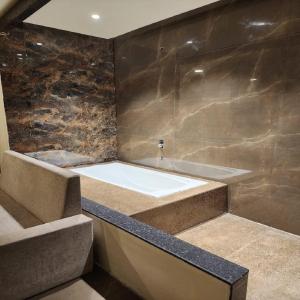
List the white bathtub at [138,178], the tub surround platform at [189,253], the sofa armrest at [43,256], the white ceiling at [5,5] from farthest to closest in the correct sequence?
the white bathtub at [138,178] < the white ceiling at [5,5] < the sofa armrest at [43,256] < the tub surround platform at [189,253]

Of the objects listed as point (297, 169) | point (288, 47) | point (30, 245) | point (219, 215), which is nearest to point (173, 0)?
point (288, 47)

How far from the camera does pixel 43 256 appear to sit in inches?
57.8

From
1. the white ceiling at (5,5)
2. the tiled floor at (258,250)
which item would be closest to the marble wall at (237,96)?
the tiled floor at (258,250)

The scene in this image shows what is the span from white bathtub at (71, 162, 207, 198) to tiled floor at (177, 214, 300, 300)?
526 mm

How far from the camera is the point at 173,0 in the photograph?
9.07ft

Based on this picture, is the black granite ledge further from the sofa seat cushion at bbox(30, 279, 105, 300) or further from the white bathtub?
the white bathtub

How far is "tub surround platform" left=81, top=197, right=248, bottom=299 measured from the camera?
3.71ft

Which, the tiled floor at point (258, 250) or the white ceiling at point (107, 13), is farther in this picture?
the white ceiling at point (107, 13)

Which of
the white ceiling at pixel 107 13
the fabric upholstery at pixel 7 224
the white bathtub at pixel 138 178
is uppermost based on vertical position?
the white ceiling at pixel 107 13

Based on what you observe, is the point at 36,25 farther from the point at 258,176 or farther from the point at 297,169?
the point at 297,169

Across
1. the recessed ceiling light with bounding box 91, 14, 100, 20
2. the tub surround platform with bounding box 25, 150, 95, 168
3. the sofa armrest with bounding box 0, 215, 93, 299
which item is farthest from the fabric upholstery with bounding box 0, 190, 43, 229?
the recessed ceiling light with bounding box 91, 14, 100, 20

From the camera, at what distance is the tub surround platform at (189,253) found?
1.13 m

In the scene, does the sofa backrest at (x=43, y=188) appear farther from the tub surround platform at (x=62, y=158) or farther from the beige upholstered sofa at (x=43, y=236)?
the tub surround platform at (x=62, y=158)

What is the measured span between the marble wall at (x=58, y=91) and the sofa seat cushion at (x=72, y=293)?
2487mm
